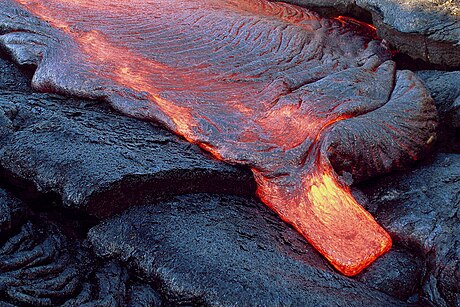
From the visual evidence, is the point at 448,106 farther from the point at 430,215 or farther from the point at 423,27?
the point at 430,215

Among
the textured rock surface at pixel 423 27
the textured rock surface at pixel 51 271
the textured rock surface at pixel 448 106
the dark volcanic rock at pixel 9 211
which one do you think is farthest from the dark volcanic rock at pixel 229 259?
the textured rock surface at pixel 423 27

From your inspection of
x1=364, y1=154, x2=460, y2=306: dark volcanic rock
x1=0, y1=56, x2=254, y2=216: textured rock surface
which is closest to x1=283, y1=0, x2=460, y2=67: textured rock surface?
x1=364, y1=154, x2=460, y2=306: dark volcanic rock

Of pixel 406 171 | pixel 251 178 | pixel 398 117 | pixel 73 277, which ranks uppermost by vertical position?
pixel 398 117

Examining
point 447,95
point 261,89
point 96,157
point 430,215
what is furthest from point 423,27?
point 96,157

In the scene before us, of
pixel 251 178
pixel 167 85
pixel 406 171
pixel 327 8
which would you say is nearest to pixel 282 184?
pixel 251 178

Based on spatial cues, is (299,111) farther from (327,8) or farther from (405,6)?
(327,8)

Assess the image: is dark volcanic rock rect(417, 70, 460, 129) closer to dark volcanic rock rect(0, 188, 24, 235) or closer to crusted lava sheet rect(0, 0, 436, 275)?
crusted lava sheet rect(0, 0, 436, 275)
